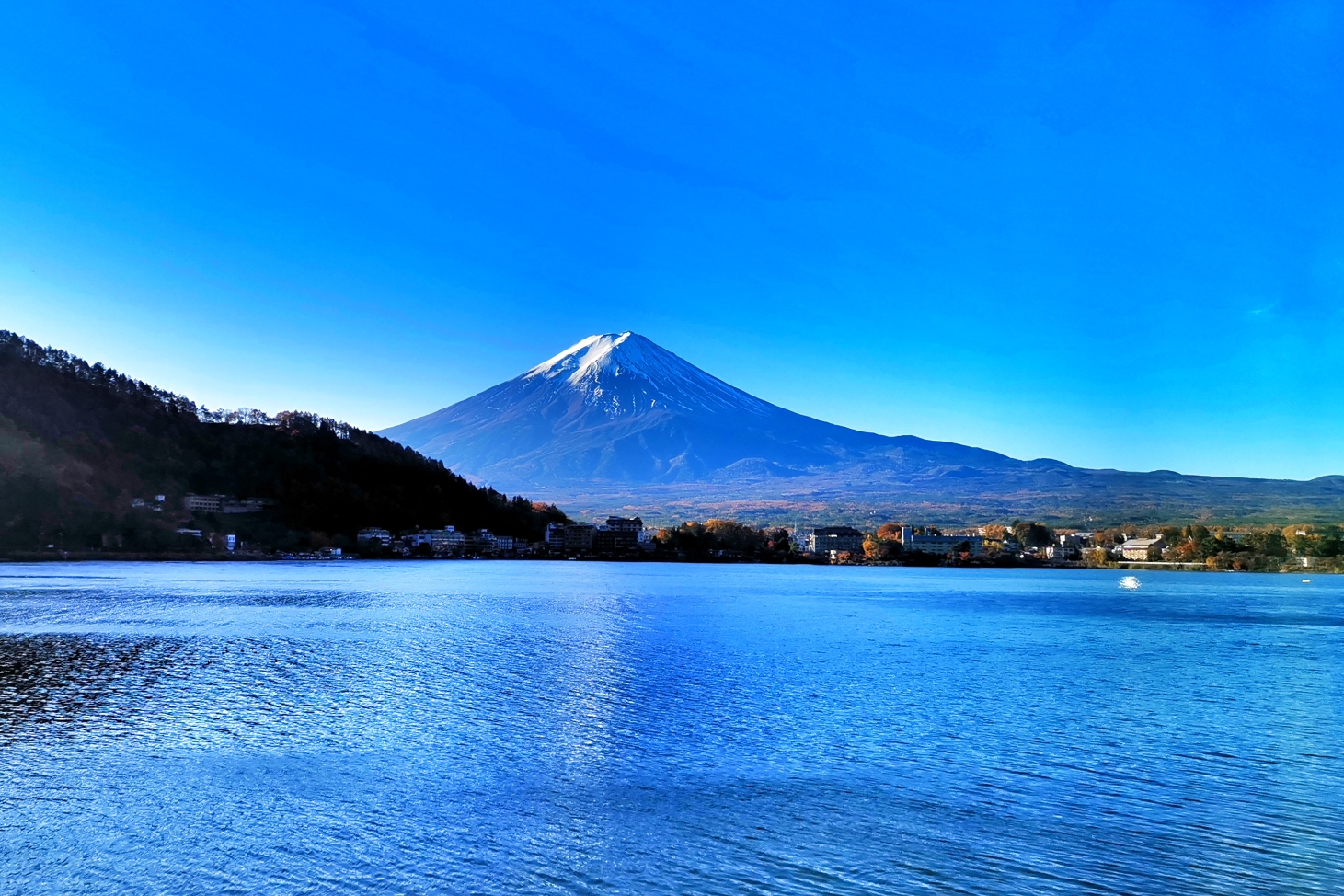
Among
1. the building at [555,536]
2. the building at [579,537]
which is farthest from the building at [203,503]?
the building at [579,537]

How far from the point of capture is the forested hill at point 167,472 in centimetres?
6512

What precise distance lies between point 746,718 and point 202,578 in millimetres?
44420

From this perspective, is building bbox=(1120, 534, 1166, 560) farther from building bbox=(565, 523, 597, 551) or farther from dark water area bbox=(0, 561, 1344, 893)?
dark water area bbox=(0, 561, 1344, 893)

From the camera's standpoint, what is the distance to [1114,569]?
3772 inches

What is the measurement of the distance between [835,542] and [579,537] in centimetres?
2984

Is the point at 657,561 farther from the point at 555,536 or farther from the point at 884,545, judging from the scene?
the point at 884,545

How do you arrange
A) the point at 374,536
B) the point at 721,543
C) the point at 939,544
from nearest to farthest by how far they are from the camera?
the point at 374,536 < the point at 721,543 < the point at 939,544

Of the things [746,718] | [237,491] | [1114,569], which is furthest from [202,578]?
[1114,569]

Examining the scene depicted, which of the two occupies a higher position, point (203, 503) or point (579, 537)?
point (203, 503)

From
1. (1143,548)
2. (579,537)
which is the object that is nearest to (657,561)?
(579,537)

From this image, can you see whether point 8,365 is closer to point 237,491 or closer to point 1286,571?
point 237,491

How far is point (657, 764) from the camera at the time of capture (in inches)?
420

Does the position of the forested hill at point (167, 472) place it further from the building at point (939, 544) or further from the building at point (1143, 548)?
the building at point (1143, 548)

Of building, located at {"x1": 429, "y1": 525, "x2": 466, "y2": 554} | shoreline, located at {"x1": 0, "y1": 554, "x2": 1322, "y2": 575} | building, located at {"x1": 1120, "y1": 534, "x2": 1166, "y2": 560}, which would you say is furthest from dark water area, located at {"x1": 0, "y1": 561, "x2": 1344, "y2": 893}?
building, located at {"x1": 1120, "y1": 534, "x2": 1166, "y2": 560}
